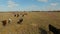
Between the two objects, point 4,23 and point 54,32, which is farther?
point 4,23

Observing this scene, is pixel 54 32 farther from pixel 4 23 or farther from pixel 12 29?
pixel 4 23

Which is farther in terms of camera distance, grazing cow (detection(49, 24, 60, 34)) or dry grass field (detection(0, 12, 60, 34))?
dry grass field (detection(0, 12, 60, 34))

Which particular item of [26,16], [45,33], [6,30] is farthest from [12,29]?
[45,33]

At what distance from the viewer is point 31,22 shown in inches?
117

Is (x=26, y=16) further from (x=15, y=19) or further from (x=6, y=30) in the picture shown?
(x=6, y=30)

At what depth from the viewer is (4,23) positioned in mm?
2977

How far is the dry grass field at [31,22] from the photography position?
284cm

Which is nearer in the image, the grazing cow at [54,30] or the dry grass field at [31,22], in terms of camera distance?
the grazing cow at [54,30]

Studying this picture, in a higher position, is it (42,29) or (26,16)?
(26,16)

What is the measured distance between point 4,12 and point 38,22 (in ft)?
2.38

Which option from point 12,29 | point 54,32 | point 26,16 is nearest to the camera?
point 54,32

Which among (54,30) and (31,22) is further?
(31,22)

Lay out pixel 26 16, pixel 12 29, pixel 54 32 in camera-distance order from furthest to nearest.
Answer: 1. pixel 26 16
2. pixel 12 29
3. pixel 54 32

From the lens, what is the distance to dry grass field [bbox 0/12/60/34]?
284 cm
